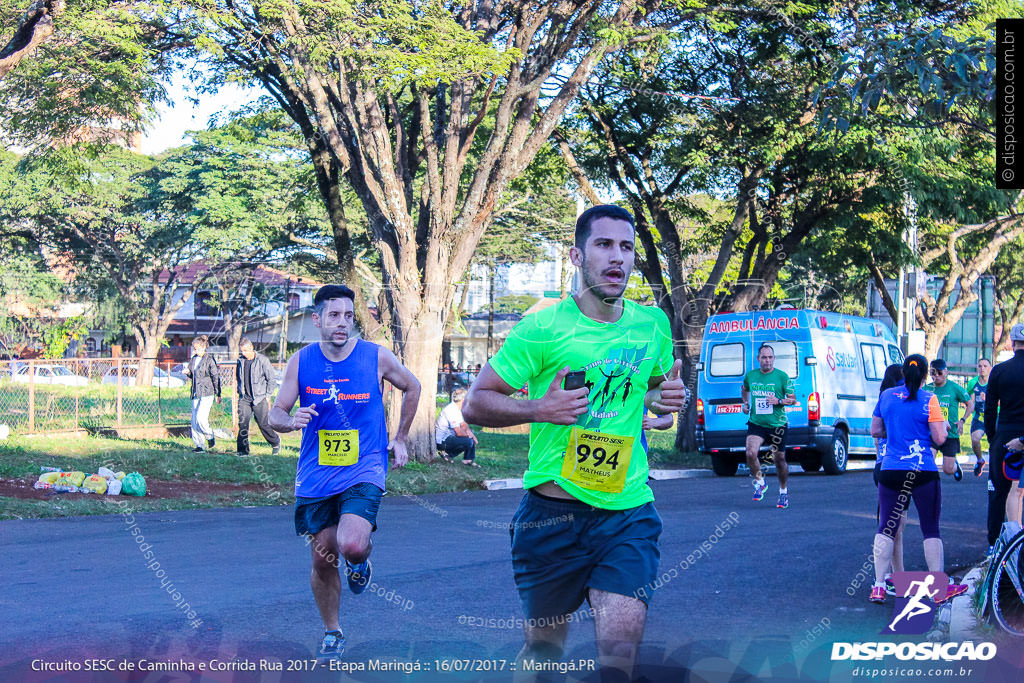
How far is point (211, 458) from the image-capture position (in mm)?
16953

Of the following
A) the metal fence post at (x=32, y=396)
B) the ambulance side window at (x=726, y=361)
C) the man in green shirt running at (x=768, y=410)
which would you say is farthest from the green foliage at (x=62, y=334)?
the man in green shirt running at (x=768, y=410)

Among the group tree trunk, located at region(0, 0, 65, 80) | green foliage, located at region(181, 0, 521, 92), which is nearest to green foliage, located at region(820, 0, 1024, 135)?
green foliage, located at region(181, 0, 521, 92)

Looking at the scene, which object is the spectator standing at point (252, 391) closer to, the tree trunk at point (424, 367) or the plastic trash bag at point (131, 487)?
the tree trunk at point (424, 367)

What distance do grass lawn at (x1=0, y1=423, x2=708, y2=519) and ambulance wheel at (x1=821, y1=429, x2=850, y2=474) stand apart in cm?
323

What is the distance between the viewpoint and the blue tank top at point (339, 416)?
602 cm

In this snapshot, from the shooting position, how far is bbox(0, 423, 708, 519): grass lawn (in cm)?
1267

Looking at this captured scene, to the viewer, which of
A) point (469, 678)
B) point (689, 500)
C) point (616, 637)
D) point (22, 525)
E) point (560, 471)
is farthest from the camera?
point (689, 500)

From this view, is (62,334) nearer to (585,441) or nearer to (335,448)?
(335,448)

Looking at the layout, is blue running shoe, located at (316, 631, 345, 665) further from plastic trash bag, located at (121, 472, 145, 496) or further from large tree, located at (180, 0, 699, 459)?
large tree, located at (180, 0, 699, 459)

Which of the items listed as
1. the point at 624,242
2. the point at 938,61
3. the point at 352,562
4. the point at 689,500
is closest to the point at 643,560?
the point at 624,242

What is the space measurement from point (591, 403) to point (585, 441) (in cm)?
14

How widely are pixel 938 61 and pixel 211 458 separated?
12873mm

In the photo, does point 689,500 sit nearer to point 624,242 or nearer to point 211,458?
point 211,458

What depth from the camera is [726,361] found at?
1894cm
